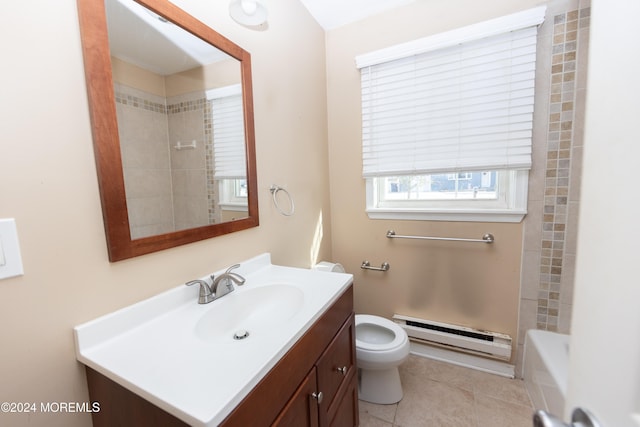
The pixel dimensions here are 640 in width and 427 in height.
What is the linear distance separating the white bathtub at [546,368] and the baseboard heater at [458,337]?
122 millimetres

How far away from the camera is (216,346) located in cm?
72

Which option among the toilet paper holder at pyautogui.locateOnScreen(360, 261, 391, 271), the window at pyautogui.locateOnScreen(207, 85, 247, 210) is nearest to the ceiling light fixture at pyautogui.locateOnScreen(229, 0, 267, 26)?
the window at pyautogui.locateOnScreen(207, 85, 247, 210)

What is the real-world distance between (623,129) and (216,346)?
0.88 m

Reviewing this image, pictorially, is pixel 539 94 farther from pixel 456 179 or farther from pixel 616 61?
pixel 616 61

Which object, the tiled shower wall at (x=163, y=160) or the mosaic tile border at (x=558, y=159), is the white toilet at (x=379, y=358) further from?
the tiled shower wall at (x=163, y=160)

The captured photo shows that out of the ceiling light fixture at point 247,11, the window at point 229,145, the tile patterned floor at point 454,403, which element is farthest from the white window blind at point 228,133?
the tile patterned floor at point 454,403

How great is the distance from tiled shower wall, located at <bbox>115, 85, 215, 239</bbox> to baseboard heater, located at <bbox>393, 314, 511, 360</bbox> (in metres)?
1.60

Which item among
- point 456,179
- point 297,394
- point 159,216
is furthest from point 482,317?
point 159,216

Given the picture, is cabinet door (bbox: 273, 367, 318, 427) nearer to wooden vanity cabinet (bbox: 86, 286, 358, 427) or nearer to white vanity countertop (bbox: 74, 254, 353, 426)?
wooden vanity cabinet (bbox: 86, 286, 358, 427)

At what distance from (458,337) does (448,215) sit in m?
0.81

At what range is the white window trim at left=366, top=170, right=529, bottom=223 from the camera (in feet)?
5.18

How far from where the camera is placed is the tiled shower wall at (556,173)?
142cm

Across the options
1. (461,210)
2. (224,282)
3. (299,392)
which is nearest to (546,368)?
(461,210)

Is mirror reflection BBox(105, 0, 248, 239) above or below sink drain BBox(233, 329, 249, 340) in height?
above
